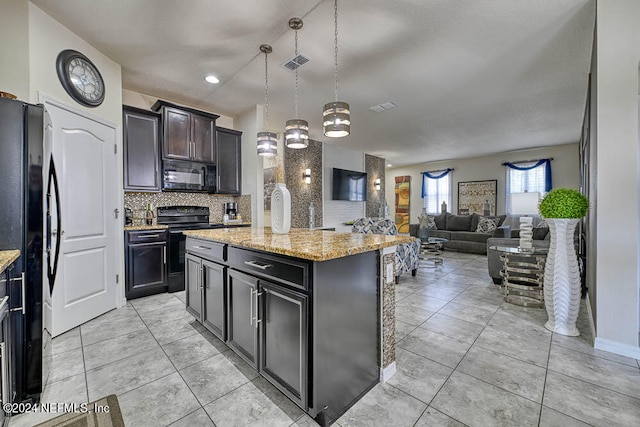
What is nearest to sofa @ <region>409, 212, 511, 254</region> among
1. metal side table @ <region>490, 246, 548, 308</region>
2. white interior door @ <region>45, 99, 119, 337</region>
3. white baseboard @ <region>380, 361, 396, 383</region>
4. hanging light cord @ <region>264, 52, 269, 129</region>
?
metal side table @ <region>490, 246, 548, 308</region>

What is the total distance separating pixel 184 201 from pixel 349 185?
14.9 feet

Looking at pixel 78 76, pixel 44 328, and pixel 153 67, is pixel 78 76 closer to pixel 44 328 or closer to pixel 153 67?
pixel 153 67

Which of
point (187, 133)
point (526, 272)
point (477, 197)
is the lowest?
point (526, 272)

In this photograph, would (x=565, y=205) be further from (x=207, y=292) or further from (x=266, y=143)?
(x=207, y=292)

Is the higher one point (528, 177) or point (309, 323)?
point (528, 177)

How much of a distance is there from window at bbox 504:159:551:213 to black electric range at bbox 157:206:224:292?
761 cm

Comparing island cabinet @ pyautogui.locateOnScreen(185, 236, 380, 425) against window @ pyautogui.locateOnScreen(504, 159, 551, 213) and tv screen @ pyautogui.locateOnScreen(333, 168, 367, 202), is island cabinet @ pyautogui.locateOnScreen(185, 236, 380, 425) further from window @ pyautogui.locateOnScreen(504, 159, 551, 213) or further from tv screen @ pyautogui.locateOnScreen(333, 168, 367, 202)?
window @ pyautogui.locateOnScreen(504, 159, 551, 213)

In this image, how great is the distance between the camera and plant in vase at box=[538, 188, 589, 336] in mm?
2521

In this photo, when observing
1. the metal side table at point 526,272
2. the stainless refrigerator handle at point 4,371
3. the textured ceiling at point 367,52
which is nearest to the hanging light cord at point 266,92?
the textured ceiling at point 367,52

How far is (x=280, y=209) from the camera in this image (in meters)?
2.28

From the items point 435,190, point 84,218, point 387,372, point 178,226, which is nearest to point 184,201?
point 178,226

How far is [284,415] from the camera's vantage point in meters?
1.55

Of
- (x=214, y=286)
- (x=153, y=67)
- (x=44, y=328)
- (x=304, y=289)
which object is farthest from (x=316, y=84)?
(x=44, y=328)

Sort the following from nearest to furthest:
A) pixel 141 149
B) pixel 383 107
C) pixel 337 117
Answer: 1. pixel 337 117
2. pixel 141 149
3. pixel 383 107
